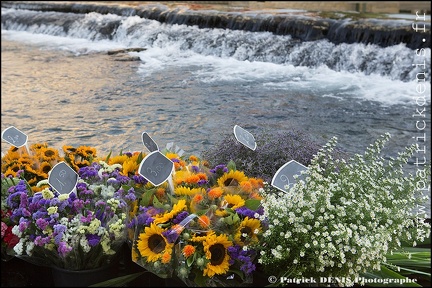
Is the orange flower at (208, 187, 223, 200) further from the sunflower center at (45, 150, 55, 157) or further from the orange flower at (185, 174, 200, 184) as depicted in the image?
the sunflower center at (45, 150, 55, 157)

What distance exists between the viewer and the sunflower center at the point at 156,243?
1.84 meters

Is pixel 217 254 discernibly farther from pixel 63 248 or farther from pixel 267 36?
pixel 267 36

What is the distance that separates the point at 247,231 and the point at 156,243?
284mm

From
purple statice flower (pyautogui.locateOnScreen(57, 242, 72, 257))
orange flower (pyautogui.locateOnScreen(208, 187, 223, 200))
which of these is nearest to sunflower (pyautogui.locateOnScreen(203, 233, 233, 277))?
orange flower (pyautogui.locateOnScreen(208, 187, 223, 200))

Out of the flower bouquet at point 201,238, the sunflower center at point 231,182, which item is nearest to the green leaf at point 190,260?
the flower bouquet at point 201,238

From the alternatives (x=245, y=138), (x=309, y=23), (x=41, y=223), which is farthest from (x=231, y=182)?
(x=309, y=23)

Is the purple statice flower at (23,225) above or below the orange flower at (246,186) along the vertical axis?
below

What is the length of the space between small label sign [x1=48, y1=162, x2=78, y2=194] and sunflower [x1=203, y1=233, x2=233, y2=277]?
54cm

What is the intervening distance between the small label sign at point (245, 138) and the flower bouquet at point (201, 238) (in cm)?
31

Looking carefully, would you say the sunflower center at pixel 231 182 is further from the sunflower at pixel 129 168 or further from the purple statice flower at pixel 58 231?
the purple statice flower at pixel 58 231

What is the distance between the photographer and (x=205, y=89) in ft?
15.9

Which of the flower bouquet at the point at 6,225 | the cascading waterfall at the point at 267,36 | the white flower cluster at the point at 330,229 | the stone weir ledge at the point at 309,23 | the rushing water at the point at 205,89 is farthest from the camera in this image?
the stone weir ledge at the point at 309,23

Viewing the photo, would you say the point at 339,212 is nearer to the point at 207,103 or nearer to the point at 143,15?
A: the point at 207,103

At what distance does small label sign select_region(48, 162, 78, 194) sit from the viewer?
80.4 inches
